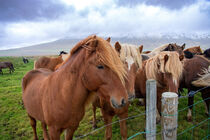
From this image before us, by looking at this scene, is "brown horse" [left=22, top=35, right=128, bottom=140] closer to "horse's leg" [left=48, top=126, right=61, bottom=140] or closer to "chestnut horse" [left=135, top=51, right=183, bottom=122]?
"horse's leg" [left=48, top=126, right=61, bottom=140]

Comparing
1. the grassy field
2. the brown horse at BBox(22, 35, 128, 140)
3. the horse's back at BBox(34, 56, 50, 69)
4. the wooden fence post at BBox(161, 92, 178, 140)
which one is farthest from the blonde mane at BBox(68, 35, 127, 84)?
the horse's back at BBox(34, 56, 50, 69)

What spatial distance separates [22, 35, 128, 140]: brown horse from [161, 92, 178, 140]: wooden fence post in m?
0.48

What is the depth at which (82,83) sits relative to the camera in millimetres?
1748

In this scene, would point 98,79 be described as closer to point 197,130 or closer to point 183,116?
point 197,130

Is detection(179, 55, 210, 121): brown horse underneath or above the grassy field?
above

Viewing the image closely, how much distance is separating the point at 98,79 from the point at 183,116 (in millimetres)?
4411

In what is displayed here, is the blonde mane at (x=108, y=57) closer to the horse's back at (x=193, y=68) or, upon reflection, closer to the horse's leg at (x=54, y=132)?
the horse's leg at (x=54, y=132)

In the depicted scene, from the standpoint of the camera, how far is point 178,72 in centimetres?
281

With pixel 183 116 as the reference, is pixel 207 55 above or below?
above

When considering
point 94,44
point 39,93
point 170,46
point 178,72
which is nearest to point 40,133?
point 39,93

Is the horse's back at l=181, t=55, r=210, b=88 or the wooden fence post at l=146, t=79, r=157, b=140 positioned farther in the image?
the horse's back at l=181, t=55, r=210, b=88

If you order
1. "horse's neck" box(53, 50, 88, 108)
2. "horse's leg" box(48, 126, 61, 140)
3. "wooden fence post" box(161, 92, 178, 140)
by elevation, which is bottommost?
"horse's leg" box(48, 126, 61, 140)

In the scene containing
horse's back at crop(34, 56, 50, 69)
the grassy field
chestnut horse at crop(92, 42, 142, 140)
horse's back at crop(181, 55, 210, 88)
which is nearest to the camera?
chestnut horse at crop(92, 42, 142, 140)

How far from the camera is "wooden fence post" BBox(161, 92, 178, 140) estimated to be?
4.91ft
